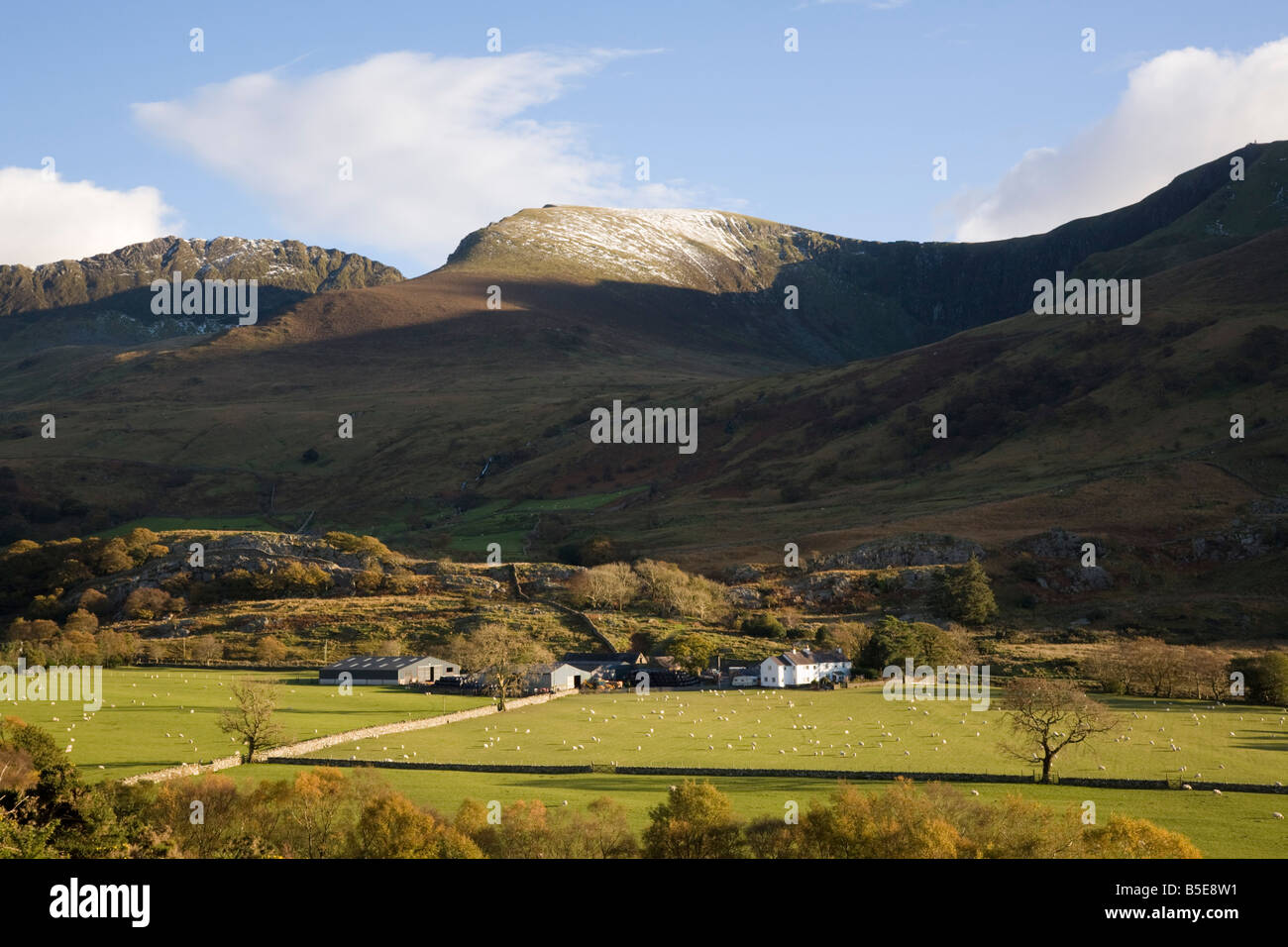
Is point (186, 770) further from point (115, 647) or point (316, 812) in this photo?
point (115, 647)

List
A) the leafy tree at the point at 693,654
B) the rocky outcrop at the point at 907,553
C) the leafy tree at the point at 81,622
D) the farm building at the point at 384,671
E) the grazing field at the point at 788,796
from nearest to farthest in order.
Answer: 1. the grazing field at the point at 788,796
2. the farm building at the point at 384,671
3. the leafy tree at the point at 693,654
4. the leafy tree at the point at 81,622
5. the rocky outcrop at the point at 907,553

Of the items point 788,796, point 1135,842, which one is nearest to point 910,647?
point 788,796

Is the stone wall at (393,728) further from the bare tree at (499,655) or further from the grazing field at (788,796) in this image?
the grazing field at (788,796)

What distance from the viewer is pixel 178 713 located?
6353 centimetres

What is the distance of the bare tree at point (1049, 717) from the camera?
4975 centimetres

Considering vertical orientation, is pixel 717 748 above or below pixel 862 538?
below

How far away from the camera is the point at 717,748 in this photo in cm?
5550

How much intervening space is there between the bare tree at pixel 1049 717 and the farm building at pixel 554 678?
1563 inches

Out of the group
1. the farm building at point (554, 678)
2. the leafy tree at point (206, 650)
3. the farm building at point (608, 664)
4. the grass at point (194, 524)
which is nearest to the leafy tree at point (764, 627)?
the farm building at point (608, 664)

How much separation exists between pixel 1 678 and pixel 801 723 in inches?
1980
